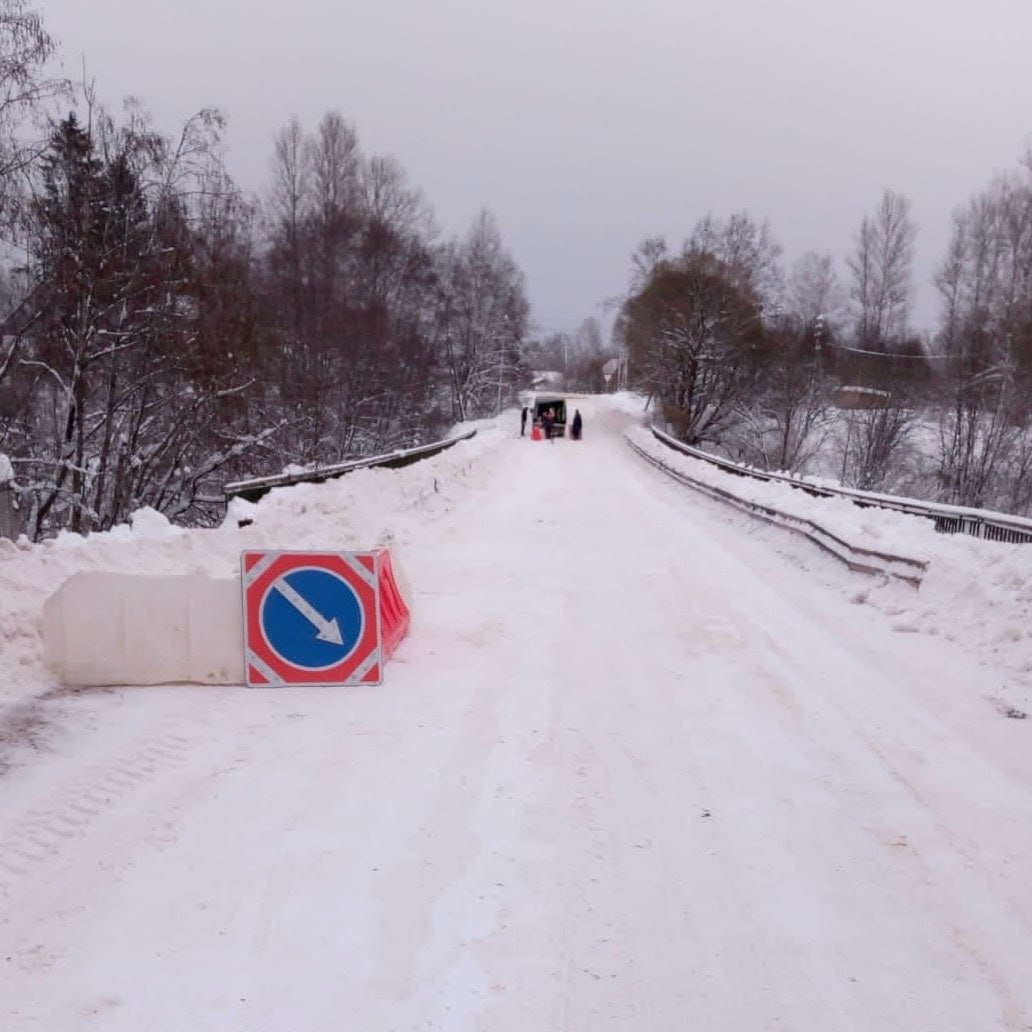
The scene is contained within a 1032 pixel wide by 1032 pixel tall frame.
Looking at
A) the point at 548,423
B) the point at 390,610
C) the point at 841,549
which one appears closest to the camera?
the point at 390,610

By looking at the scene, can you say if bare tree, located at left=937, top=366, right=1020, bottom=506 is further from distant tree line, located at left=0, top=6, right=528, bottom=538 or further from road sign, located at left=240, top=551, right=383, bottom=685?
road sign, located at left=240, top=551, right=383, bottom=685

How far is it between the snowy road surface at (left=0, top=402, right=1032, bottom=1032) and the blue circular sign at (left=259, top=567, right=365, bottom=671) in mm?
342

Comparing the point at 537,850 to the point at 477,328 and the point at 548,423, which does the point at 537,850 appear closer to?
the point at 548,423

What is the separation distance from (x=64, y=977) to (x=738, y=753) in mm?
3659

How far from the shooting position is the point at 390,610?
6898mm

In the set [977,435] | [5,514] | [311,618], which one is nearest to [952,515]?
[311,618]

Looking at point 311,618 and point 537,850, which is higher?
point 311,618

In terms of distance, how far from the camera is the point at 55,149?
14078 millimetres

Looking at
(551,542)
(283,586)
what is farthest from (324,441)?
(283,586)

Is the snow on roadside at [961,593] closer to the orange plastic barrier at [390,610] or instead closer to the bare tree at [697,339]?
the orange plastic barrier at [390,610]

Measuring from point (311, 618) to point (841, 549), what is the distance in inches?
283

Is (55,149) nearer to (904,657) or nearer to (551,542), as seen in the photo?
(551,542)

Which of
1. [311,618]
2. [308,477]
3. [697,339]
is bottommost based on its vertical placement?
[311,618]

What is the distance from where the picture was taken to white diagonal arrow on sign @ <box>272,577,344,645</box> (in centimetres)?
608
